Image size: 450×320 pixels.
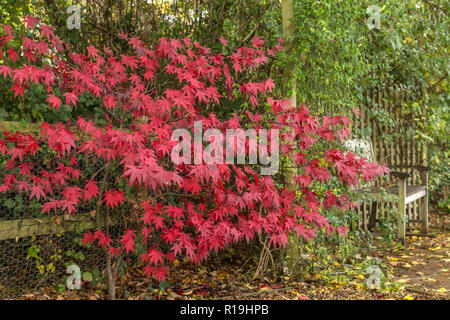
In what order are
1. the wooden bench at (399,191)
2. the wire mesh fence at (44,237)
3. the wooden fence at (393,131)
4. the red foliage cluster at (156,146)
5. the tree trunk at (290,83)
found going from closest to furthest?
the red foliage cluster at (156,146) → the wire mesh fence at (44,237) → the tree trunk at (290,83) → the wooden bench at (399,191) → the wooden fence at (393,131)

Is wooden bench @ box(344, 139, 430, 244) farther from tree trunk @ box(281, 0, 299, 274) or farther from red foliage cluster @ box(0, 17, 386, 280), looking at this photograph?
red foliage cluster @ box(0, 17, 386, 280)

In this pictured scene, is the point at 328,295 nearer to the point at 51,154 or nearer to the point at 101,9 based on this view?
the point at 51,154

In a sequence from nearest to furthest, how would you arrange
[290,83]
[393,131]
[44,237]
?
1. [44,237]
2. [290,83]
3. [393,131]

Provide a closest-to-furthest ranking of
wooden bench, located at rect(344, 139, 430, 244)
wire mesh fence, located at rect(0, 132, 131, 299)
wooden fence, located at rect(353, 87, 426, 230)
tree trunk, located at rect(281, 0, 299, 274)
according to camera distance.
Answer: wire mesh fence, located at rect(0, 132, 131, 299), tree trunk, located at rect(281, 0, 299, 274), wooden bench, located at rect(344, 139, 430, 244), wooden fence, located at rect(353, 87, 426, 230)

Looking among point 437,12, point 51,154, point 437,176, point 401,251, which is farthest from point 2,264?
point 437,12

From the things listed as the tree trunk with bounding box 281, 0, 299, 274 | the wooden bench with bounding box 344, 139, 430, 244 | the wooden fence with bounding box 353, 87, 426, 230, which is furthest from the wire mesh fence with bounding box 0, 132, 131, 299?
the wooden fence with bounding box 353, 87, 426, 230

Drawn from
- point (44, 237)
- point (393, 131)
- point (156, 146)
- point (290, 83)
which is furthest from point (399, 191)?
point (44, 237)

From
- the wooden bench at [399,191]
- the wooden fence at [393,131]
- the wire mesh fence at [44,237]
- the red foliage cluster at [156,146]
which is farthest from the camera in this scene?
the wooden fence at [393,131]

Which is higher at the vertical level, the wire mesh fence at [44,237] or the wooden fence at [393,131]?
the wooden fence at [393,131]

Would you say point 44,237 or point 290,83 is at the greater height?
point 290,83

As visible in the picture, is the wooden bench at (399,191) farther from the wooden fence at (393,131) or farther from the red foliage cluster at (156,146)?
the red foliage cluster at (156,146)

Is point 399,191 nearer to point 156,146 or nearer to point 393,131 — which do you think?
point 393,131

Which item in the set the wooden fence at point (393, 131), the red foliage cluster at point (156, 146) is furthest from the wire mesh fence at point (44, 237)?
the wooden fence at point (393, 131)

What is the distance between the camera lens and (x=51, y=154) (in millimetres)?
3469
